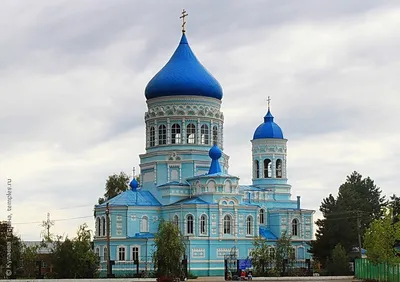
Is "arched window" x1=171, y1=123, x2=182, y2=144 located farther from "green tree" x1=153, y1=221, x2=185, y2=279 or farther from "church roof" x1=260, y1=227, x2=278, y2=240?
"green tree" x1=153, y1=221, x2=185, y2=279

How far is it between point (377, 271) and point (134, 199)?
23047 mm

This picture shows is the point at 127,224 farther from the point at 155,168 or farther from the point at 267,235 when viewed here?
the point at 267,235

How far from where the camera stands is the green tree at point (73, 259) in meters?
48.8

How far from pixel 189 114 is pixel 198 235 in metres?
9.42

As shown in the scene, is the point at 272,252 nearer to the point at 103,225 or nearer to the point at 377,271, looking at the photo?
the point at 103,225

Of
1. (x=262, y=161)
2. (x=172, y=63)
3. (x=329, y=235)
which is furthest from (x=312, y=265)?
(x=172, y=63)

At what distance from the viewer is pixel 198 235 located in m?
58.3

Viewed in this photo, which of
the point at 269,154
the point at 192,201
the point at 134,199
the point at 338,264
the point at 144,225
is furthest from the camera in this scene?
the point at 269,154

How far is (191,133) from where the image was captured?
6347 centimetres

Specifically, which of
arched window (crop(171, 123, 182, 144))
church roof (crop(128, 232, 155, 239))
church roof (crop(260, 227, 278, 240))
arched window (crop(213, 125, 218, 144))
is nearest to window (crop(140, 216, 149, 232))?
church roof (crop(128, 232, 155, 239))

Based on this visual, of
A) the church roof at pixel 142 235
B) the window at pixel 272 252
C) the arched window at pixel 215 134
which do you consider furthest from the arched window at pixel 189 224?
the arched window at pixel 215 134

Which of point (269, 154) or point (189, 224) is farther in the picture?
point (269, 154)

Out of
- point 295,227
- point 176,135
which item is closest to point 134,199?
point 176,135

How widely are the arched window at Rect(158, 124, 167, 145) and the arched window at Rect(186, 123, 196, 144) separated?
165 centimetres
